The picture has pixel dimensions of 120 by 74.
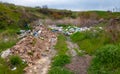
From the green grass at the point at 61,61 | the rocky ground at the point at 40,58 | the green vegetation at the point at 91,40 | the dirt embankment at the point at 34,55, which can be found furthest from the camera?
the green vegetation at the point at 91,40

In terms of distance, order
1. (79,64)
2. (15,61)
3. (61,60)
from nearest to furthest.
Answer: (15,61) < (79,64) < (61,60)

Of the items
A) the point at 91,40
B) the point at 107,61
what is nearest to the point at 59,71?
the point at 107,61

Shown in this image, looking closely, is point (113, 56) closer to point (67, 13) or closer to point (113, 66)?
point (113, 66)

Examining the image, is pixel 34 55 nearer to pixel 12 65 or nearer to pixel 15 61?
pixel 15 61

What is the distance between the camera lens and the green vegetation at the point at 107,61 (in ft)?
50.9

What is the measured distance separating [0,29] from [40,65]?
21.6 meters

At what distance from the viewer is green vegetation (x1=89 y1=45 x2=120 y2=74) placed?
15.5m

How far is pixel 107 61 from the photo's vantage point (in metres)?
16.3

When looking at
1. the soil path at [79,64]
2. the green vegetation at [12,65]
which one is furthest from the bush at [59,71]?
the green vegetation at [12,65]

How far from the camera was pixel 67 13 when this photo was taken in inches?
3017

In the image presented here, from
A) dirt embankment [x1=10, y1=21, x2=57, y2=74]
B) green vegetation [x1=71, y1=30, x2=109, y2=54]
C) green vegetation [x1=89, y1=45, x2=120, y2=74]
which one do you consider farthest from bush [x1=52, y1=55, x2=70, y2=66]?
green vegetation [x1=71, y1=30, x2=109, y2=54]

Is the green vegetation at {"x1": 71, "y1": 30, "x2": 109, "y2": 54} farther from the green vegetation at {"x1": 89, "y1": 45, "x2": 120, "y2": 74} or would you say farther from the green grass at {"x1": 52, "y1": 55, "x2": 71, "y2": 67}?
the green vegetation at {"x1": 89, "y1": 45, "x2": 120, "y2": 74}

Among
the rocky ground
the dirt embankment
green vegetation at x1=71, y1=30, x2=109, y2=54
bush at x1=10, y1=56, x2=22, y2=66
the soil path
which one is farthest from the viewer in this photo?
green vegetation at x1=71, y1=30, x2=109, y2=54

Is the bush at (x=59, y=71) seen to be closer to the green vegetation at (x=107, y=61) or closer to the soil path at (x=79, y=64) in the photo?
the soil path at (x=79, y=64)
